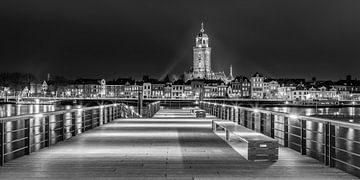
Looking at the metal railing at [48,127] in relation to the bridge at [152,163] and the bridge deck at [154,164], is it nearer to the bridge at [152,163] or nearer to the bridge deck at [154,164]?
the bridge at [152,163]

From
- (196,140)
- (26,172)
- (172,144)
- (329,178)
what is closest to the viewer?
(329,178)

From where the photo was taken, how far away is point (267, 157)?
10.4m

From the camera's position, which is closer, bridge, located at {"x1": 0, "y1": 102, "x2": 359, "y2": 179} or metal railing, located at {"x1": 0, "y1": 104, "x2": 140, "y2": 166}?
bridge, located at {"x1": 0, "y1": 102, "x2": 359, "y2": 179}

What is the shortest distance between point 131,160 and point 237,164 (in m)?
2.22

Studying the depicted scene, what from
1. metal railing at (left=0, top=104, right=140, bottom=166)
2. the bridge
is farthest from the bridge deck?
metal railing at (left=0, top=104, right=140, bottom=166)

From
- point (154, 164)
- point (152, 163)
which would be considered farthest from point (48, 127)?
point (154, 164)

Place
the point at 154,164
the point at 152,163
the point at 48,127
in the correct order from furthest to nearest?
the point at 48,127, the point at 152,163, the point at 154,164

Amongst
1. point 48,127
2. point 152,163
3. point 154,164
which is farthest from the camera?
point 48,127

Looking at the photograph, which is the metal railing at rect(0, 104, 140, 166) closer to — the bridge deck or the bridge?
the bridge

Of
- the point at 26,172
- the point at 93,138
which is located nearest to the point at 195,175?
the point at 26,172

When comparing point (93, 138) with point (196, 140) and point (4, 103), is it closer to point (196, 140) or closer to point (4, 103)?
point (196, 140)

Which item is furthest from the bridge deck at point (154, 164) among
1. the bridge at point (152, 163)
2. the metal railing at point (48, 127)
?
the metal railing at point (48, 127)

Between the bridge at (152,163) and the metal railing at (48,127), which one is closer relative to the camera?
the bridge at (152,163)

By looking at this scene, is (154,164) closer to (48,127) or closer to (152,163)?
(152,163)
